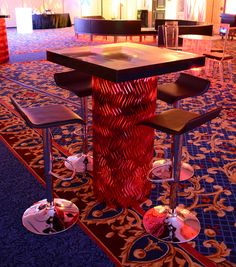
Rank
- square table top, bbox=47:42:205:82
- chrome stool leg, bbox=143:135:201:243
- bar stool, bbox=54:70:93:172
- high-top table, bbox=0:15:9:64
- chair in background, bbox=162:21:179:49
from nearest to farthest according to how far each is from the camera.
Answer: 1. square table top, bbox=47:42:205:82
2. chrome stool leg, bbox=143:135:201:243
3. bar stool, bbox=54:70:93:172
4. chair in background, bbox=162:21:179:49
5. high-top table, bbox=0:15:9:64

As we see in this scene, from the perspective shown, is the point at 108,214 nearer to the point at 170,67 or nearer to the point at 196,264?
the point at 196,264

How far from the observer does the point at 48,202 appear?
2248 mm

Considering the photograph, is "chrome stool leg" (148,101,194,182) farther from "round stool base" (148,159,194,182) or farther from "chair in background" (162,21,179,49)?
"chair in background" (162,21,179,49)

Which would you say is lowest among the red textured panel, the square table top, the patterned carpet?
the patterned carpet

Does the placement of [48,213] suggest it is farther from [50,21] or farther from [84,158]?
[50,21]

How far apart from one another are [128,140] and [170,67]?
503mm

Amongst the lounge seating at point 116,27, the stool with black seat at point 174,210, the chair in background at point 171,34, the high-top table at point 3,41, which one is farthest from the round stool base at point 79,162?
→ the lounge seating at point 116,27

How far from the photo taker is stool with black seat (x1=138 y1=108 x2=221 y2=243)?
1.95m

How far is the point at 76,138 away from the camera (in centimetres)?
348

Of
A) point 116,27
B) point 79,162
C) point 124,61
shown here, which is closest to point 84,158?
point 79,162

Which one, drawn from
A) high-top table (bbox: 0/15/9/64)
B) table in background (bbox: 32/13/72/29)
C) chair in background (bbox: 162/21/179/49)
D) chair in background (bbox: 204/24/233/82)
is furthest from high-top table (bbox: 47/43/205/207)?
table in background (bbox: 32/13/72/29)

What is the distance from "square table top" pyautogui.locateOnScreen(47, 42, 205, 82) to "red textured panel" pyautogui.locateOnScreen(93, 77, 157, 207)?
14 centimetres

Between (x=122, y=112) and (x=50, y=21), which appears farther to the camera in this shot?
(x=50, y=21)

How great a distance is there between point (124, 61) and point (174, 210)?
3.09 ft
